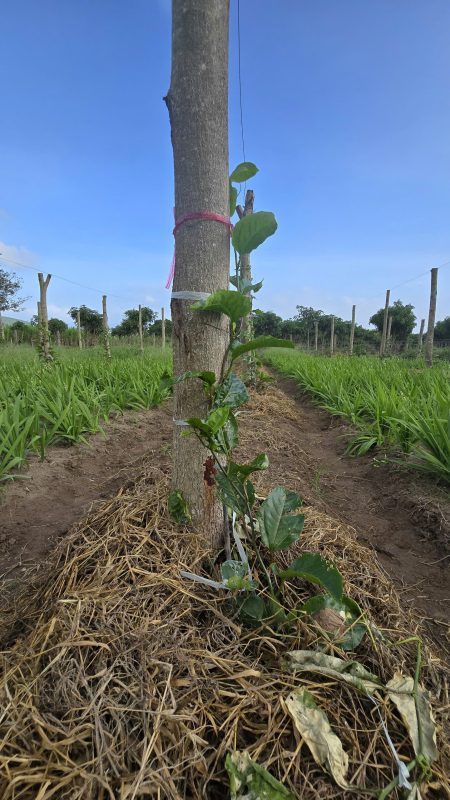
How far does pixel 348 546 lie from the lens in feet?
4.23

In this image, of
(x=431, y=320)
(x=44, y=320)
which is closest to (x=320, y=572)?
(x=44, y=320)

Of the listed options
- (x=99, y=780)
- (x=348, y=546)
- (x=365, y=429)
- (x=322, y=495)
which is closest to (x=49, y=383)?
(x=322, y=495)

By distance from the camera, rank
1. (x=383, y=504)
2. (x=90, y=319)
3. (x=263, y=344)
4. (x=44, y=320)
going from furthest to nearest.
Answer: (x=90, y=319) < (x=44, y=320) < (x=383, y=504) < (x=263, y=344)

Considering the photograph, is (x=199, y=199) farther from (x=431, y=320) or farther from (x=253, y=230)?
(x=431, y=320)

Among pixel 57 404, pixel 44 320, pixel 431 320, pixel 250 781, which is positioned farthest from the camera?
pixel 431 320

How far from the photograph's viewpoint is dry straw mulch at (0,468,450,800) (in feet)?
2.04

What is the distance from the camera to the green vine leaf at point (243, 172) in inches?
44.6

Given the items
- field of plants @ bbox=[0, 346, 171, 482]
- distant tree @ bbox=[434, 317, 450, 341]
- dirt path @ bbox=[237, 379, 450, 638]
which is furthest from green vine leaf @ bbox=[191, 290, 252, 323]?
distant tree @ bbox=[434, 317, 450, 341]

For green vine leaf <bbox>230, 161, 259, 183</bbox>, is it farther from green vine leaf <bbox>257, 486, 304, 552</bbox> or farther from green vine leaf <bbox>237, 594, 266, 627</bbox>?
green vine leaf <bbox>237, 594, 266, 627</bbox>

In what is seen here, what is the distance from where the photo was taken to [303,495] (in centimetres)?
192

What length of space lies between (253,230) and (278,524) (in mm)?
774

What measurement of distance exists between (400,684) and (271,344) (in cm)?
81

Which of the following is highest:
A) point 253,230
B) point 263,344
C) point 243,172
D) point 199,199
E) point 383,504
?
point 243,172

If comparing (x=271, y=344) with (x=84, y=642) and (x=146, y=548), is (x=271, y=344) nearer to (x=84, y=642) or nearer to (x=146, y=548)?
(x=146, y=548)
